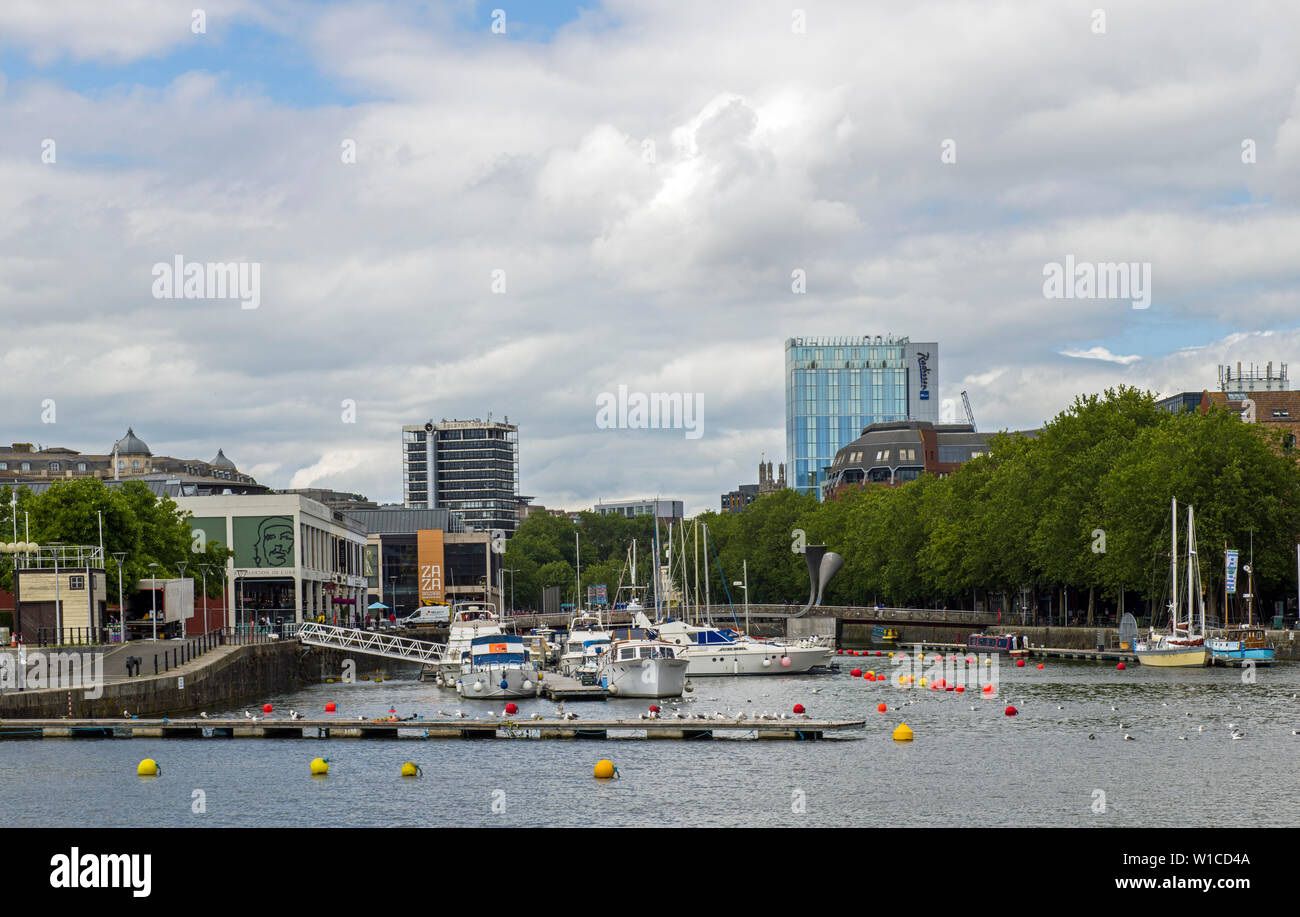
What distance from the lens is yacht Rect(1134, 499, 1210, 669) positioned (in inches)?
3583

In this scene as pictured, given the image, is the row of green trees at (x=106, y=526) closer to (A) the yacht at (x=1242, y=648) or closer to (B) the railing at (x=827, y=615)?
(B) the railing at (x=827, y=615)

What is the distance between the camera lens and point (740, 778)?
1729 inches

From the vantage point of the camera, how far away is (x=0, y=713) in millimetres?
54812

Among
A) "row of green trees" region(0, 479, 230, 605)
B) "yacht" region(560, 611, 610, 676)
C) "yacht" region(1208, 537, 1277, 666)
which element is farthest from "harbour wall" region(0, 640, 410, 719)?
"yacht" region(1208, 537, 1277, 666)

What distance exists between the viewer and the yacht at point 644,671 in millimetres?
73312

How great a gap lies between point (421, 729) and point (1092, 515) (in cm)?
7048

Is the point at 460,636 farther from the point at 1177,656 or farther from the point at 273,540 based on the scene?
the point at 1177,656

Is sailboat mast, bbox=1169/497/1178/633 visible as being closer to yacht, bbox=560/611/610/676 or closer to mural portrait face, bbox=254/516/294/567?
yacht, bbox=560/611/610/676

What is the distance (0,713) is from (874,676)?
2016 inches

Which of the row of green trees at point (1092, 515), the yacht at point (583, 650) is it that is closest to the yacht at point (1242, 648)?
the row of green trees at point (1092, 515)

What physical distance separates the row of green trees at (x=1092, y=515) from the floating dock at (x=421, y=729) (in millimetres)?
55450
